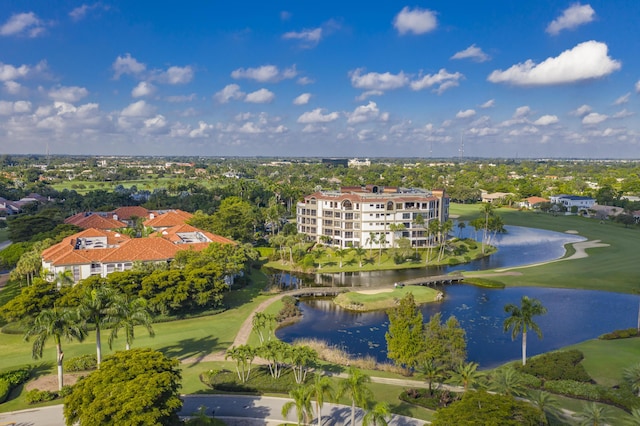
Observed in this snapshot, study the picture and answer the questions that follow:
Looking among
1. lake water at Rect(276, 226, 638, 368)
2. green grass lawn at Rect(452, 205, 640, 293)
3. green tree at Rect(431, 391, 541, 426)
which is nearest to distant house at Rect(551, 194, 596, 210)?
green grass lawn at Rect(452, 205, 640, 293)

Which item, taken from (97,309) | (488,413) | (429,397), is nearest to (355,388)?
(488,413)

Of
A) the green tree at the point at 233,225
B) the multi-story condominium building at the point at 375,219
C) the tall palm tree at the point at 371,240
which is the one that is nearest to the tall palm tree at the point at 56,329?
the green tree at the point at 233,225

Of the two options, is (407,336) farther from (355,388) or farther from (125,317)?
(125,317)

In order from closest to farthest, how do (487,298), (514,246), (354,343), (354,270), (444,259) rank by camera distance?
(354,343), (487,298), (354,270), (444,259), (514,246)

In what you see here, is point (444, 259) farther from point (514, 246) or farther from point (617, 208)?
point (617, 208)

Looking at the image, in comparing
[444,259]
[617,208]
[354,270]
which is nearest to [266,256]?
[354,270]

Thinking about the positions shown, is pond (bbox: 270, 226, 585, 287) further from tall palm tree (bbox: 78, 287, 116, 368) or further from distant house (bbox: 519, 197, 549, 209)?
distant house (bbox: 519, 197, 549, 209)

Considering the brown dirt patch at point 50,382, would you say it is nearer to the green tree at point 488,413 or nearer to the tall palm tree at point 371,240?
the green tree at point 488,413
